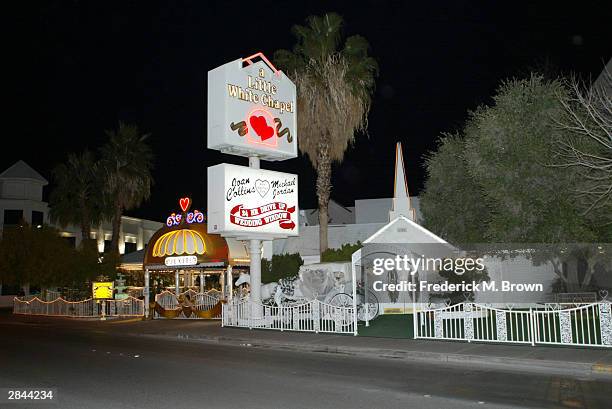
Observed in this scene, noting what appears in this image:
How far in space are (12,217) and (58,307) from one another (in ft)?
52.8

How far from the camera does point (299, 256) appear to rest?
32.1m

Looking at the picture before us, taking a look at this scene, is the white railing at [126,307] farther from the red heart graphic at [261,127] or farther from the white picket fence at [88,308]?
the red heart graphic at [261,127]

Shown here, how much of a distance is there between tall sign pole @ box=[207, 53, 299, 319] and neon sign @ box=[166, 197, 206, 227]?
5.54m

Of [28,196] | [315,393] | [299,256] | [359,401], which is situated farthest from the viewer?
[28,196]

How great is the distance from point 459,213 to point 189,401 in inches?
650

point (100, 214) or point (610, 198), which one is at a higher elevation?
point (100, 214)

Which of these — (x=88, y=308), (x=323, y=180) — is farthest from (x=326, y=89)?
(x=88, y=308)

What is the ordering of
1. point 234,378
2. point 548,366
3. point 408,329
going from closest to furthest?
point 234,378, point 548,366, point 408,329

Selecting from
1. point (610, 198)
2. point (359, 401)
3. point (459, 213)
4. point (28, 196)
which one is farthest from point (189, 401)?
point (28, 196)

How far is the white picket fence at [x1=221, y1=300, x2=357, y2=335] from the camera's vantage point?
18.9m

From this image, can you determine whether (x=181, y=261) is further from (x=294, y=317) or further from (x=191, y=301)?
(x=294, y=317)

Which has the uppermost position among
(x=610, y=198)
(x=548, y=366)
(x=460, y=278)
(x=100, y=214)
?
(x=100, y=214)

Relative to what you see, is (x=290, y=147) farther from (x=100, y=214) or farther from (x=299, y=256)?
(x=100, y=214)

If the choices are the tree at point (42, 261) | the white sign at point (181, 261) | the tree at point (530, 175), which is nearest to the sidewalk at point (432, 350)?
the tree at point (530, 175)
